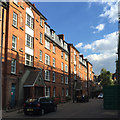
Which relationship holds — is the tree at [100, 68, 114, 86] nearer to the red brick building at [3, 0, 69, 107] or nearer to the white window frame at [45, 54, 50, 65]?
the red brick building at [3, 0, 69, 107]

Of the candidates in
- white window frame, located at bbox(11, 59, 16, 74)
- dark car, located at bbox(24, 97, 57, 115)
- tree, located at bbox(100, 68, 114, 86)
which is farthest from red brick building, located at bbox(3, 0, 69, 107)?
tree, located at bbox(100, 68, 114, 86)

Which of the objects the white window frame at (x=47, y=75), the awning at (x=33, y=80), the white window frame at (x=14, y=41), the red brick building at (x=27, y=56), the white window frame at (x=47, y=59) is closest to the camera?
the red brick building at (x=27, y=56)

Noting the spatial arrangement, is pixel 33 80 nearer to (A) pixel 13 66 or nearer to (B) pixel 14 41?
(A) pixel 13 66

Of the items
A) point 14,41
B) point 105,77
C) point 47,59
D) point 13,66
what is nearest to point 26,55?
point 14,41

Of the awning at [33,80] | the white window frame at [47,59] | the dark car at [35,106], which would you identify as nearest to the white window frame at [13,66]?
the awning at [33,80]

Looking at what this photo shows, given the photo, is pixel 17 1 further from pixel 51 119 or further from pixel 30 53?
pixel 51 119

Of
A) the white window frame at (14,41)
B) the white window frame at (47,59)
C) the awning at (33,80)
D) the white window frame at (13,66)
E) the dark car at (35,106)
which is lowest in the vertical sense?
the dark car at (35,106)

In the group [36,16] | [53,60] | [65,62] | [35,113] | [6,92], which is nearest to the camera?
[35,113]

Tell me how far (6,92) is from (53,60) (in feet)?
52.1

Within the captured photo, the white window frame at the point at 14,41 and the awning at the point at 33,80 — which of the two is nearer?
the white window frame at the point at 14,41

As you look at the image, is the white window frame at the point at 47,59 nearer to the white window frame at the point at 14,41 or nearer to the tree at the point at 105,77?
the white window frame at the point at 14,41

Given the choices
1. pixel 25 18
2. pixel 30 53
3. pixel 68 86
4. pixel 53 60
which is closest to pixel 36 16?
pixel 25 18

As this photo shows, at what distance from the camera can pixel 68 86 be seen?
40.5 metres

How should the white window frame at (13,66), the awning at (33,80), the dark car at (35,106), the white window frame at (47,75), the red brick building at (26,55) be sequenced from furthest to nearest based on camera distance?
1. the white window frame at (47,75)
2. the awning at (33,80)
3. the white window frame at (13,66)
4. the red brick building at (26,55)
5. the dark car at (35,106)
